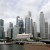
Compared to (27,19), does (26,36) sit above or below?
below

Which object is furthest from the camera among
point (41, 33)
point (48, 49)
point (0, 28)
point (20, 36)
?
point (0, 28)

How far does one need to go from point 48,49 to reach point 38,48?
1288 mm

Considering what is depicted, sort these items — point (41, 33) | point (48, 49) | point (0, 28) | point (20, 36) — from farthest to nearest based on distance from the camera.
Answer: point (0, 28), point (41, 33), point (20, 36), point (48, 49)


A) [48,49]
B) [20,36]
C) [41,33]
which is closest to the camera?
[48,49]

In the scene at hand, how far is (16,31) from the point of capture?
16750cm

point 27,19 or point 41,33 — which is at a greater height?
point 27,19

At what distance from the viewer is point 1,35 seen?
16175 cm

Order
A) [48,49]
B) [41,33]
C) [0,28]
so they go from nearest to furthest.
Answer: [48,49], [41,33], [0,28]

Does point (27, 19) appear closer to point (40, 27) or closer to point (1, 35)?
point (40, 27)

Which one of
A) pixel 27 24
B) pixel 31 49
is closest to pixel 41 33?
pixel 27 24

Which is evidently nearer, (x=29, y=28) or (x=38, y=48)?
(x=38, y=48)

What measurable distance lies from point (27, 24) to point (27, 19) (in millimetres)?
8707

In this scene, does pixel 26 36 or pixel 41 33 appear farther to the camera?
pixel 41 33

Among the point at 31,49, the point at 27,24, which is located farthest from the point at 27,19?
the point at 31,49
